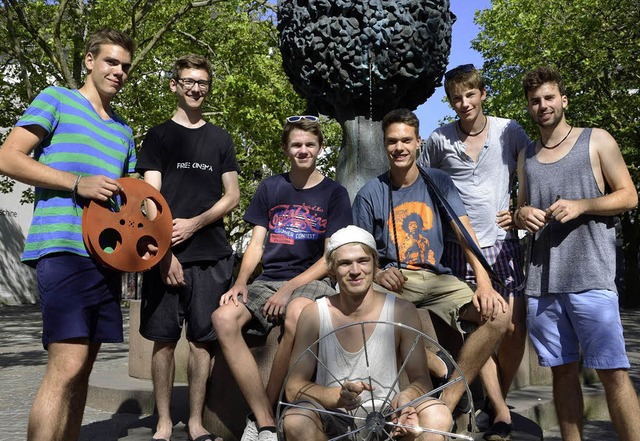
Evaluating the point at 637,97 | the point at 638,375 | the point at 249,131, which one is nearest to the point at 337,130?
the point at 249,131

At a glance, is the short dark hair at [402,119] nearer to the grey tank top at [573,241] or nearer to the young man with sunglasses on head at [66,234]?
the grey tank top at [573,241]

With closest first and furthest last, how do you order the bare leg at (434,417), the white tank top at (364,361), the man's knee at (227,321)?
1. the bare leg at (434,417)
2. the white tank top at (364,361)
3. the man's knee at (227,321)

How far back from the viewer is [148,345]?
21.6 ft

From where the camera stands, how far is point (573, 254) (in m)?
4.21

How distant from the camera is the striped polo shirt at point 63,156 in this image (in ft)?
13.0

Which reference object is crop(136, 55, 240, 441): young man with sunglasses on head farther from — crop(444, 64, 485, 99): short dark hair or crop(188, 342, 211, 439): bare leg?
crop(444, 64, 485, 99): short dark hair

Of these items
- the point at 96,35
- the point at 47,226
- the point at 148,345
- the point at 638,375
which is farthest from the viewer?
the point at 638,375

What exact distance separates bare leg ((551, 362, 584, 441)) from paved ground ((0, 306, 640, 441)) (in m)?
1.21

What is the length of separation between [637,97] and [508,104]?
6310 mm

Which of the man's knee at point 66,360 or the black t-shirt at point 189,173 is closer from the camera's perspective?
the man's knee at point 66,360

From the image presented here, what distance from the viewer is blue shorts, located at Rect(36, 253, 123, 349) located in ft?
12.9

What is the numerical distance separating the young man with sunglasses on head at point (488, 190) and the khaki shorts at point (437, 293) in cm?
20

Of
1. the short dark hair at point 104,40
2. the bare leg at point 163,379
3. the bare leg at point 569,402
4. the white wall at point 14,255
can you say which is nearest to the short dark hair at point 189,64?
the short dark hair at point 104,40

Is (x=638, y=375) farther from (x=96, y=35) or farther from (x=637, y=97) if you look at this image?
(x=637, y=97)
